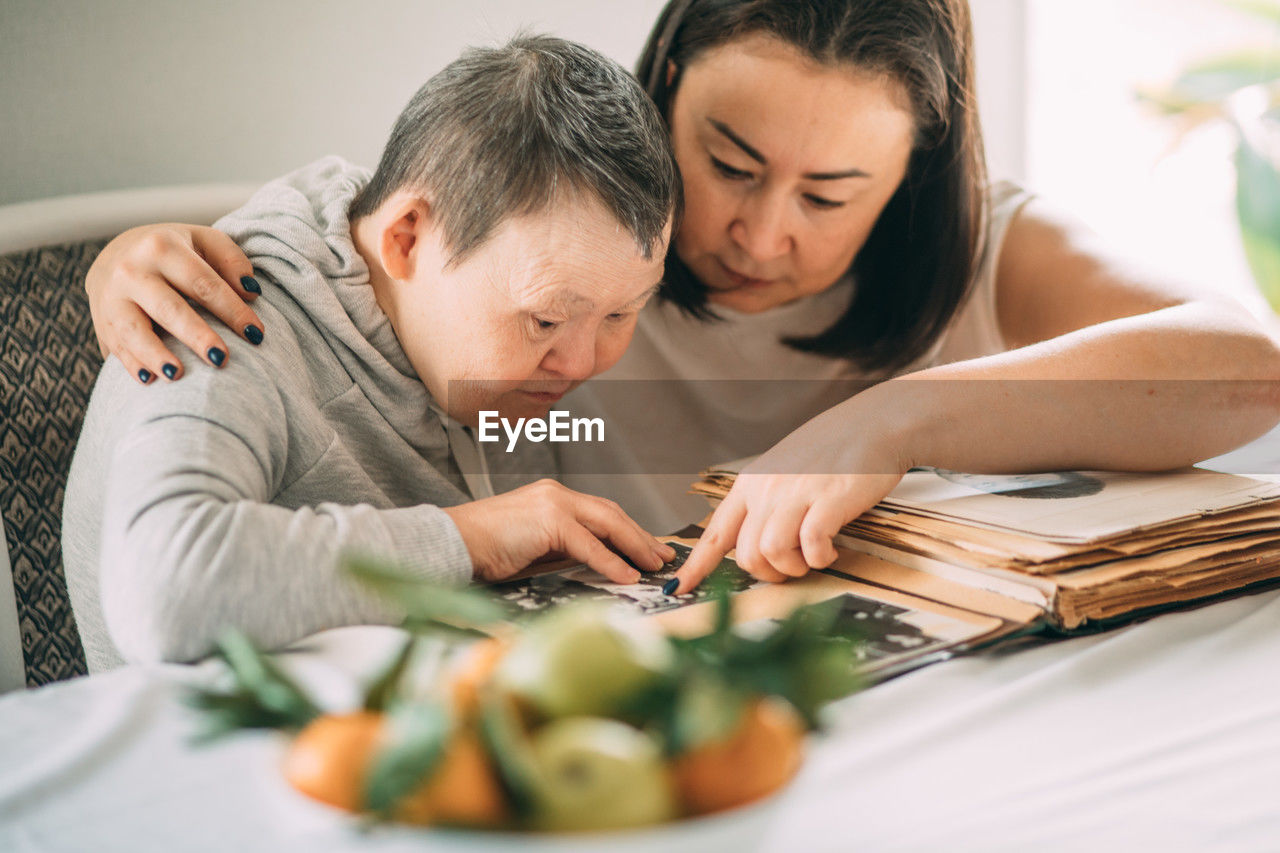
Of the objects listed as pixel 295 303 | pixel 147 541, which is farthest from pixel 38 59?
pixel 147 541

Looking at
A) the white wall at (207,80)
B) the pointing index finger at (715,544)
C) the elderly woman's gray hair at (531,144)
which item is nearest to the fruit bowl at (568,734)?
the pointing index finger at (715,544)

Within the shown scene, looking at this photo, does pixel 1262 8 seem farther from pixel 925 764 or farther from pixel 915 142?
pixel 925 764

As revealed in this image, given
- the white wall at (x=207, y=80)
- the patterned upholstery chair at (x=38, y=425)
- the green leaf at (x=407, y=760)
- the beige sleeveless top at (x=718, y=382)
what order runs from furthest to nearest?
the beige sleeveless top at (x=718, y=382)
the white wall at (x=207, y=80)
the patterned upholstery chair at (x=38, y=425)
the green leaf at (x=407, y=760)

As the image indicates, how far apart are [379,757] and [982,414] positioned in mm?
666

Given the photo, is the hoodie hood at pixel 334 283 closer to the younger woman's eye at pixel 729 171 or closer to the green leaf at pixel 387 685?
the younger woman's eye at pixel 729 171

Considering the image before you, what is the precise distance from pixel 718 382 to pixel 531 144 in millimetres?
573

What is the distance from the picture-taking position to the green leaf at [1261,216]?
2.29 metres

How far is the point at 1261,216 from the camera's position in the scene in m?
2.30

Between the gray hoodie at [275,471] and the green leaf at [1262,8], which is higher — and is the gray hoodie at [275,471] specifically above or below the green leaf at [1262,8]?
below

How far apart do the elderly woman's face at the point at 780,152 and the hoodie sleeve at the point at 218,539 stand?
52 centimetres

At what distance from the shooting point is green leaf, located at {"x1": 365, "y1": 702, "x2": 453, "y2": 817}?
0.26m

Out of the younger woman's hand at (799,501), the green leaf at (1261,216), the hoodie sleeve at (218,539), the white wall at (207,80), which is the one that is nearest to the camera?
the hoodie sleeve at (218,539)

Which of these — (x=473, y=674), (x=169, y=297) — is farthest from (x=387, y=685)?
(x=169, y=297)

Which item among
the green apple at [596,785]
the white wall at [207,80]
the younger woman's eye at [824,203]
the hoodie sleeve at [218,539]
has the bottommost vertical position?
the hoodie sleeve at [218,539]
